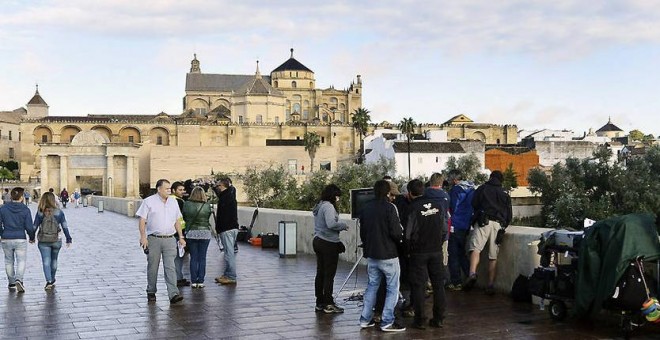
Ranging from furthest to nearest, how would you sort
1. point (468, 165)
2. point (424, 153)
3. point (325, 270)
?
→ point (424, 153)
point (468, 165)
point (325, 270)

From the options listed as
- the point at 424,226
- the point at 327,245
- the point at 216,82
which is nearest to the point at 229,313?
the point at 327,245

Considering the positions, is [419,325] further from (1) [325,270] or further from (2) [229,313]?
(2) [229,313]

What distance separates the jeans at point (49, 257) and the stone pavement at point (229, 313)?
0.23 metres

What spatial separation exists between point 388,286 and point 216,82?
11827 centimetres

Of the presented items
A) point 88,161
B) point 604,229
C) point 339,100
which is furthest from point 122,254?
point 339,100

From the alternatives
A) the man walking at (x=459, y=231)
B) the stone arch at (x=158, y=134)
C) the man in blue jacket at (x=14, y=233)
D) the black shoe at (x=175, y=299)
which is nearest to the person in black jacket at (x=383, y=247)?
the man walking at (x=459, y=231)

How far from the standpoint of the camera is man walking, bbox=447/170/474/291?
1031cm

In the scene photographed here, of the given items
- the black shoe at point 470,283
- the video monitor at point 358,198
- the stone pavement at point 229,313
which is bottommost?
the stone pavement at point 229,313

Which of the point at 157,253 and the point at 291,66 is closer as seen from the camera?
the point at 157,253

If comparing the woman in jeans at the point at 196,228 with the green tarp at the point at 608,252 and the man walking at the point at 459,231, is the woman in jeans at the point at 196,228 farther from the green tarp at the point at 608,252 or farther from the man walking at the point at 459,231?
the green tarp at the point at 608,252

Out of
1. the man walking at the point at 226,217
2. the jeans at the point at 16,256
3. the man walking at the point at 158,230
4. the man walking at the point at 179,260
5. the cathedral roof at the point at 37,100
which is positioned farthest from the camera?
the cathedral roof at the point at 37,100

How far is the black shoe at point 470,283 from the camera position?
32.8 ft

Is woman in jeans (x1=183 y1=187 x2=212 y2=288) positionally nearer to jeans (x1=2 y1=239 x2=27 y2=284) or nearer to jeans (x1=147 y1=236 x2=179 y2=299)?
jeans (x1=147 y1=236 x2=179 y2=299)

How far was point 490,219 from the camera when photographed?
974cm
